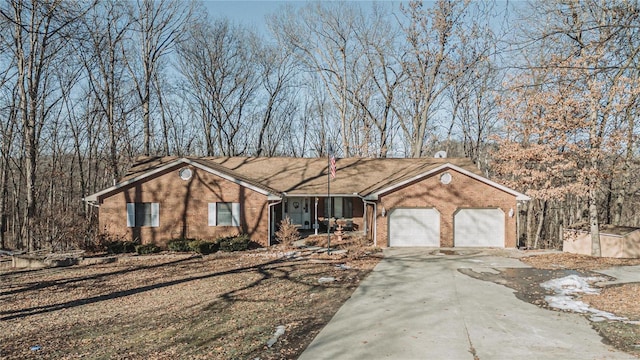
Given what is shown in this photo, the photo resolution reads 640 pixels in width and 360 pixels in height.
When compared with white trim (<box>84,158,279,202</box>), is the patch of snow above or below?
below

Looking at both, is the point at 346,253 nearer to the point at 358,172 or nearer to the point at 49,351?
the point at 358,172

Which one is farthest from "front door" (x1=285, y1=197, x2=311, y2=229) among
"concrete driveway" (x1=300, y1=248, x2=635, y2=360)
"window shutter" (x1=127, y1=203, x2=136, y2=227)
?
"concrete driveway" (x1=300, y1=248, x2=635, y2=360)

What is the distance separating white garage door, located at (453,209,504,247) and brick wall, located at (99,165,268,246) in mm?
9450

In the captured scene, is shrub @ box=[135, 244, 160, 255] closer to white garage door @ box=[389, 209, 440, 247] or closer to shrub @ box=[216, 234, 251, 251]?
shrub @ box=[216, 234, 251, 251]

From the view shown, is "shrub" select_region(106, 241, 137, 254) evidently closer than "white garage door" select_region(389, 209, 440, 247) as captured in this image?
Yes

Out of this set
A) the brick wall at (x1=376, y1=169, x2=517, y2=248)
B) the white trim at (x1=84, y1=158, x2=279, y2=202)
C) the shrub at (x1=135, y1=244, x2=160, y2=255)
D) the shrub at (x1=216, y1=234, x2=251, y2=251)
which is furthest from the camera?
the brick wall at (x1=376, y1=169, x2=517, y2=248)

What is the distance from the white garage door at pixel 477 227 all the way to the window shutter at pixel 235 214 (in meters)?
10.6

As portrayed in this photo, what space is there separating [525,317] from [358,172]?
17.7 meters

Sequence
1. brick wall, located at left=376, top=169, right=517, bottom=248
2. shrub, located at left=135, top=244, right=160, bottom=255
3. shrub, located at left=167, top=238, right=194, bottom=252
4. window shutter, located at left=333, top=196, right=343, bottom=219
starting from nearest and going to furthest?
shrub, located at left=135, top=244, right=160, bottom=255
shrub, located at left=167, top=238, right=194, bottom=252
brick wall, located at left=376, top=169, right=517, bottom=248
window shutter, located at left=333, top=196, right=343, bottom=219

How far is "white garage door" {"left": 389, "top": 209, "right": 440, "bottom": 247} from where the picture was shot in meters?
20.6

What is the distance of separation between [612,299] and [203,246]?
14669 millimetres

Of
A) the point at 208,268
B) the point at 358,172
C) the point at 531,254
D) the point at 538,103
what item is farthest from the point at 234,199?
the point at 538,103

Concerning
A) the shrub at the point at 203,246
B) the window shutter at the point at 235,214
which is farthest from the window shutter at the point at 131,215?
the window shutter at the point at 235,214

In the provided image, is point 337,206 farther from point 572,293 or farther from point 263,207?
point 572,293
